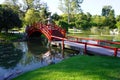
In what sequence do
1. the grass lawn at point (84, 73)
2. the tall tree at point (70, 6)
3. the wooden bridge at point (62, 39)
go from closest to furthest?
the grass lawn at point (84, 73), the wooden bridge at point (62, 39), the tall tree at point (70, 6)

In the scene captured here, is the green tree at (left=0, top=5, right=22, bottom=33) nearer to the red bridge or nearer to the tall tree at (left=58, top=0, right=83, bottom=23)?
the red bridge

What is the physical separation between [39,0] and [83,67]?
49.1 meters

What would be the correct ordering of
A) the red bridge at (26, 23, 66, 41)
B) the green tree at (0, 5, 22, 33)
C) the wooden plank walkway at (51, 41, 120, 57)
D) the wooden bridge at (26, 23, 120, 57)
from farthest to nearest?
the green tree at (0, 5, 22, 33) → the red bridge at (26, 23, 66, 41) → the wooden bridge at (26, 23, 120, 57) → the wooden plank walkway at (51, 41, 120, 57)

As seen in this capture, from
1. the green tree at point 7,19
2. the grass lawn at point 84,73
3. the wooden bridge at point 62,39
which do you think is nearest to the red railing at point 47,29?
the wooden bridge at point 62,39

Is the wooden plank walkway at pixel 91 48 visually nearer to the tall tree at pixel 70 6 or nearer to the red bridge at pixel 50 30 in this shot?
the red bridge at pixel 50 30

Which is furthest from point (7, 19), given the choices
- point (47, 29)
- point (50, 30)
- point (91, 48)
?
point (91, 48)

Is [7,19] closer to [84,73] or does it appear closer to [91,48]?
[91,48]

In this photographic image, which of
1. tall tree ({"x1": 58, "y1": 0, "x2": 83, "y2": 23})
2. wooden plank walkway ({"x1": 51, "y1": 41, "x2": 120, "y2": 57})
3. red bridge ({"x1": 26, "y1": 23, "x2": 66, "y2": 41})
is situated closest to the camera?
wooden plank walkway ({"x1": 51, "y1": 41, "x2": 120, "y2": 57})

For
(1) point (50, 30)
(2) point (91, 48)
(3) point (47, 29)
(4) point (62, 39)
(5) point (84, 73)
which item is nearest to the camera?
(5) point (84, 73)

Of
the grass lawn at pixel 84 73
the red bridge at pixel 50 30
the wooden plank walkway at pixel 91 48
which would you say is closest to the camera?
the grass lawn at pixel 84 73

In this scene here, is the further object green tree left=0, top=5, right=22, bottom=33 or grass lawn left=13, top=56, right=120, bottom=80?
green tree left=0, top=5, right=22, bottom=33

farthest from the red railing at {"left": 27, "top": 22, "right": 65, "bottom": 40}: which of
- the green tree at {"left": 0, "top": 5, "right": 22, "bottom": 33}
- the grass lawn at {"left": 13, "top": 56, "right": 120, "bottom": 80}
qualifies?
the grass lawn at {"left": 13, "top": 56, "right": 120, "bottom": 80}

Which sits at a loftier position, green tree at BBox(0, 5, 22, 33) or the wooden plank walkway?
green tree at BBox(0, 5, 22, 33)

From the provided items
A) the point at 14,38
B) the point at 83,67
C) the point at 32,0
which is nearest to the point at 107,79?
the point at 83,67
